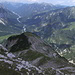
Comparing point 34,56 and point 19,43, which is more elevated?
point 19,43

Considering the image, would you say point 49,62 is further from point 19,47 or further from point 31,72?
point 31,72

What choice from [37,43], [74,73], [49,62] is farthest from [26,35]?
[74,73]

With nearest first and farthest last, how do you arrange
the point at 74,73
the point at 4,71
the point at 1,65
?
the point at 4,71, the point at 1,65, the point at 74,73

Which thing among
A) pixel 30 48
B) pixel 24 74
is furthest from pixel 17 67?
pixel 30 48

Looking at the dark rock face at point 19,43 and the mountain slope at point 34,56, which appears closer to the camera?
the mountain slope at point 34,56

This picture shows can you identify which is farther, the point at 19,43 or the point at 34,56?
the point at 19,43

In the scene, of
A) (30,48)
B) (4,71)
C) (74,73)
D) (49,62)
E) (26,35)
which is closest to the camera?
(4,71)

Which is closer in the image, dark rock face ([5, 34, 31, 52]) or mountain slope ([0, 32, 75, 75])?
mountain slope ([0, 32, 75, 75])

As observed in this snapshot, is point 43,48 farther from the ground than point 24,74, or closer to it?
closer to it

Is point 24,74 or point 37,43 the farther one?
point 37,43
